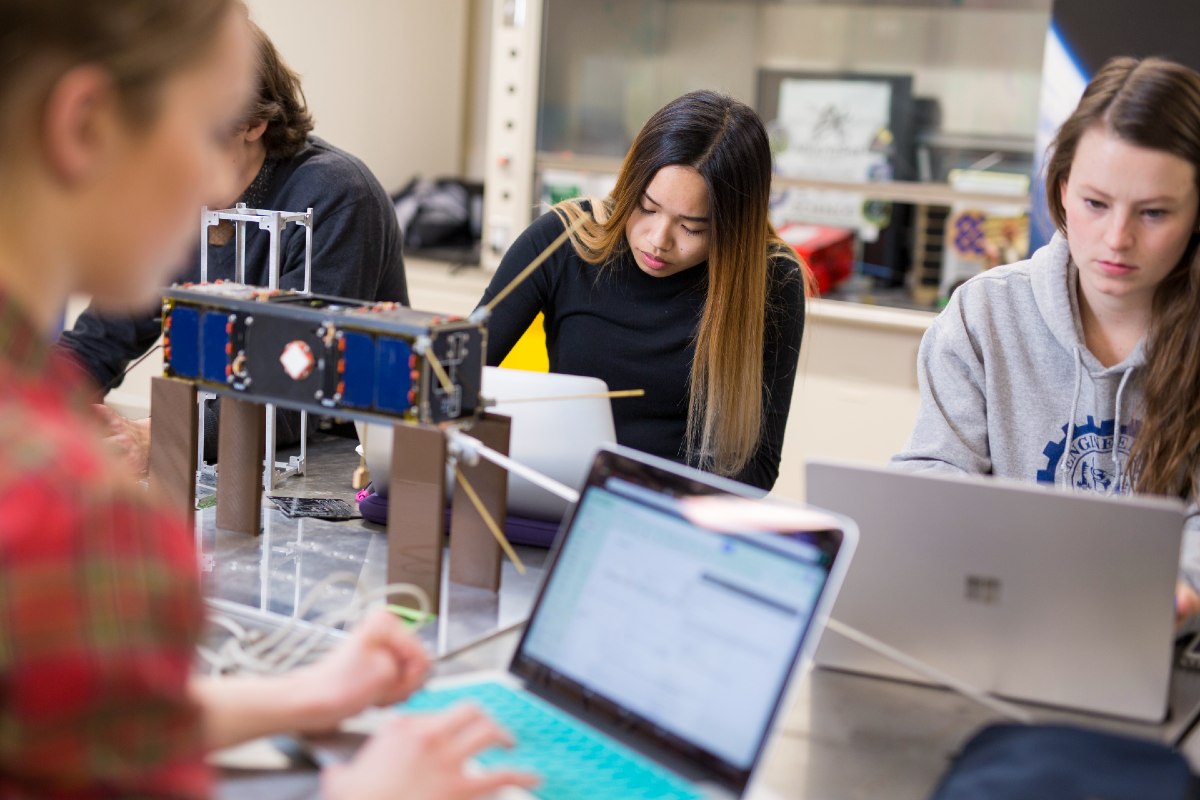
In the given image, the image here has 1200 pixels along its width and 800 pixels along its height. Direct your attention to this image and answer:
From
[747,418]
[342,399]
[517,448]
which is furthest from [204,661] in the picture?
[747,418]

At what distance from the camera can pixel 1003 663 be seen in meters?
1.15

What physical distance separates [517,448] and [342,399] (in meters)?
0.24

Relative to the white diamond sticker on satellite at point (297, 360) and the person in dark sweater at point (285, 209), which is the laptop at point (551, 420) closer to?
the white diamond sticker on satellite at point (297, 360)

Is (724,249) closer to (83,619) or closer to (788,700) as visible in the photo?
(788,700)

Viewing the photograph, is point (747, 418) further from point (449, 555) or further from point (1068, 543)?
point (1068, 543)

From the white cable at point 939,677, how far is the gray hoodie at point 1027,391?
0.48 m

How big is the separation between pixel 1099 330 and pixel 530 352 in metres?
0.90

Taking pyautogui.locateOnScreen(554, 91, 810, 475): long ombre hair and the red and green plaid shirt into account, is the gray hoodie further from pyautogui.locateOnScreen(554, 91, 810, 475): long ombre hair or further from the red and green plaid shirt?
the red and green plaid shirt

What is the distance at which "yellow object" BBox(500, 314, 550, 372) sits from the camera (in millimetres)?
2096

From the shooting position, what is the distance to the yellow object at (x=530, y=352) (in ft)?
6.88

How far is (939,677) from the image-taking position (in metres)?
1.12

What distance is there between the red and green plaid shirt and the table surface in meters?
0.31

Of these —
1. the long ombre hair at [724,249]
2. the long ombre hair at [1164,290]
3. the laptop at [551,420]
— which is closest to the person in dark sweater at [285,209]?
the long ombre hair at [724,249]

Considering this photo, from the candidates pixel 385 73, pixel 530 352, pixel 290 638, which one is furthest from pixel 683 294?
pixel 385 73
